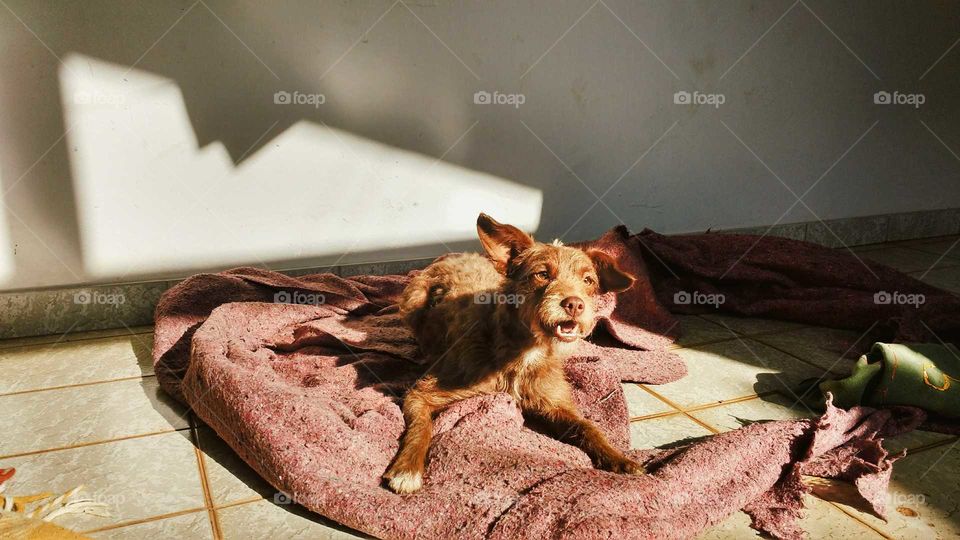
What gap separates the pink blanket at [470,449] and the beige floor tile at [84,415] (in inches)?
4.0

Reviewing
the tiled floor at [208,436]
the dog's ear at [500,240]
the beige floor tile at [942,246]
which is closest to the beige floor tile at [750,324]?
the tiled floor at [208,436]

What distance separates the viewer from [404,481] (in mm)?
2045

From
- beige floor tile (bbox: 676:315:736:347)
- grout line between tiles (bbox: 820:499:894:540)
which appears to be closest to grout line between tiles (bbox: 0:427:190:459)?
grout line between tiles (bbox: 820:499:894:540)

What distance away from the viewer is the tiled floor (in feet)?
6.47

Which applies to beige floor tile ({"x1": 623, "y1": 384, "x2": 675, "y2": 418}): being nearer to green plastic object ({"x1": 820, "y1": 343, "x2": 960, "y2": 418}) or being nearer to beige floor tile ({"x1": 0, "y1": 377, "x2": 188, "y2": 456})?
green plastic object ({"x1": 820, "y1": 343, "x2": 960, "y2": 418})

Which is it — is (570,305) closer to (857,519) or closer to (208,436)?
(857,519)

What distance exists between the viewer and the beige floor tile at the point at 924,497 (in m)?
1.96

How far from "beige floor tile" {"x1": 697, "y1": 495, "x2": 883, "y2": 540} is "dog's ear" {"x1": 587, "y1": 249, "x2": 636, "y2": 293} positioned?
83 cm

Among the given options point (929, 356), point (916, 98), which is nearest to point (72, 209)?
point (929, 356)

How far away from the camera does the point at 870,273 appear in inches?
160

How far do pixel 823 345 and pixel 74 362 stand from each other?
3545mm

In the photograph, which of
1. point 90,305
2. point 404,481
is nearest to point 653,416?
point 404,481

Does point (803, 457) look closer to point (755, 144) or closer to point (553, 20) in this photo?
point (553, 20)

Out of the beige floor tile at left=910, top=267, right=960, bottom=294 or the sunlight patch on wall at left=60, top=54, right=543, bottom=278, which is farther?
the beige floor tile at left=910, top=267, right=960, bottom=294
